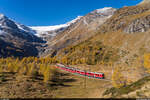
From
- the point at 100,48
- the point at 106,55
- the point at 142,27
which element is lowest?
the point at 106,55

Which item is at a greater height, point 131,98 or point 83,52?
point 83,52

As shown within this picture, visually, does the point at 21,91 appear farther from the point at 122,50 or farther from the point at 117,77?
the point at 122,50

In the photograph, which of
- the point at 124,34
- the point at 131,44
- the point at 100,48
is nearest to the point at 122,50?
the point at 131,44

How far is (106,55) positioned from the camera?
515 feet

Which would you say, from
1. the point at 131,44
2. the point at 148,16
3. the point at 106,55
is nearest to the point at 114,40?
the point at 131,44

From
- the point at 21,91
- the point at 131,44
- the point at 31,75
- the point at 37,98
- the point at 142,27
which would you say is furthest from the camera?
the point at 142,27

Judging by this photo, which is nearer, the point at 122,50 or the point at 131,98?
the point at 131,98

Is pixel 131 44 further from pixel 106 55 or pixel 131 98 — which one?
pixel 131 98

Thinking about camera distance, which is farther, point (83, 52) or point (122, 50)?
point (83, 52)

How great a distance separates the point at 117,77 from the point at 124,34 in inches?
6763

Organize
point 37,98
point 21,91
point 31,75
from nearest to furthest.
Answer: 1. point 37,98
2. point 21,91
3. point 31,75

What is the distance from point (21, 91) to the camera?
4069cm

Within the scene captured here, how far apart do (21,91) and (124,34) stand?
640ft

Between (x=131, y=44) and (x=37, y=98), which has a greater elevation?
(x=131, y=44)
